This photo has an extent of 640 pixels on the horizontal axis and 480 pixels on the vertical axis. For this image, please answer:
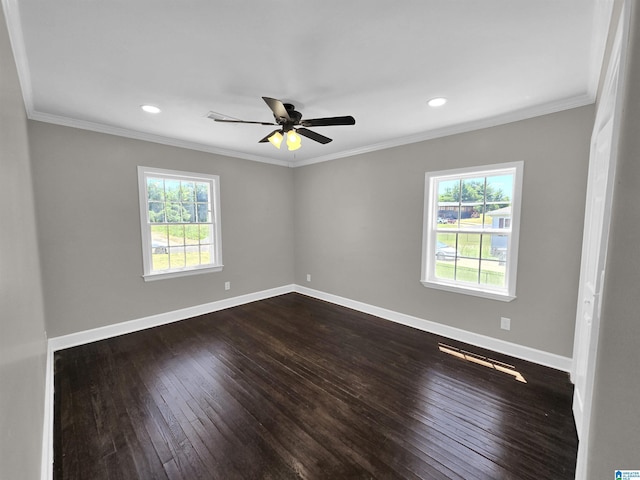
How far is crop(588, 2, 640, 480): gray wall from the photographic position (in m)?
0.73

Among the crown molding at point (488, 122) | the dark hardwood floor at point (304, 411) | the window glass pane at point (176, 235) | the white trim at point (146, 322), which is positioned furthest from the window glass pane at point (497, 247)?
the window glass pane at point (176, 235)

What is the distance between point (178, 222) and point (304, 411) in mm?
3118

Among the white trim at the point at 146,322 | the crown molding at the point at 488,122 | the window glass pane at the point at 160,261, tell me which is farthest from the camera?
the window glass pane at the point at 160,261

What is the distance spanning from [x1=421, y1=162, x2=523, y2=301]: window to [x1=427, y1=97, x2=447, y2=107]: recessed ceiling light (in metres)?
0.93

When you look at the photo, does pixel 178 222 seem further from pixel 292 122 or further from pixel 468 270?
pixel 468 270

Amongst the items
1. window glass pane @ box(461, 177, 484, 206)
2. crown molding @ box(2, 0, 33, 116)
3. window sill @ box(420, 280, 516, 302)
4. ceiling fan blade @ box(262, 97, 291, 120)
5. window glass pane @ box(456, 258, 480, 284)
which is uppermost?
crown molding @ box(2, 0, 33, 116)

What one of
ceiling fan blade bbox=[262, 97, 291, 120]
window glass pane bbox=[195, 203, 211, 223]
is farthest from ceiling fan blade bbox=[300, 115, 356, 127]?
window glass pane bbox=[195, 203, 211, 223]

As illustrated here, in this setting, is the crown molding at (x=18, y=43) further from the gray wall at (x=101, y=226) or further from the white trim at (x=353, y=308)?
the white trim at (x=353, y=308)

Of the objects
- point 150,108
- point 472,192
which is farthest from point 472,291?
point 150,108

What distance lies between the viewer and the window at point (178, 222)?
3.57 metres

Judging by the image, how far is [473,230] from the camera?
10.2 feet

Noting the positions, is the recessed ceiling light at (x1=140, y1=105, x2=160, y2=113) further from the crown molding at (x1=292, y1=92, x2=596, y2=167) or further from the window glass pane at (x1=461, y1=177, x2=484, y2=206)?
the window glass pane at (x1=461, y1=177, x2=484, y2=206)

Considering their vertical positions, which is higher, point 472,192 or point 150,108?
point 150,108

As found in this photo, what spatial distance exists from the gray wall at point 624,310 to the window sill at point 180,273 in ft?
13.8
